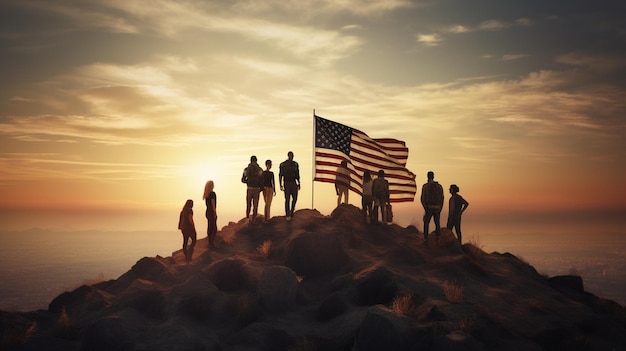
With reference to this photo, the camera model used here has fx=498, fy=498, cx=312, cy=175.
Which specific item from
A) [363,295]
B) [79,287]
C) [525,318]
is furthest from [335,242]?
[79,287]

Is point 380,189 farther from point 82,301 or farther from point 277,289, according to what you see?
point 82,301

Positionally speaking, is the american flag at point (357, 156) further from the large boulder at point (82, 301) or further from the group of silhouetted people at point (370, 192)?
the large boulder at point (82, 301)

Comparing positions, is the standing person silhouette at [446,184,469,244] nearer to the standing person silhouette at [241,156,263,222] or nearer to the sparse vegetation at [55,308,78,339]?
Result: the standing person silhouette at [241,156,263,222]

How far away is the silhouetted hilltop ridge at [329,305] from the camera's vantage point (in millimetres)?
14914

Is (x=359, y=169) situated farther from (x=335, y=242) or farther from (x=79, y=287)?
(x=79, y=287)

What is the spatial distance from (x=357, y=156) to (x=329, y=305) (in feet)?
33.3

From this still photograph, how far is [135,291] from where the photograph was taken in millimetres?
18406

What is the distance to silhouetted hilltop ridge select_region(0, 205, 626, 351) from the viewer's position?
1491cm

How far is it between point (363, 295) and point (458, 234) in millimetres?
7402

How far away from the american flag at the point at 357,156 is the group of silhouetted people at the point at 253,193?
1.99 m

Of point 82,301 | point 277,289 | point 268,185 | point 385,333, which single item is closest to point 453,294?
point 385,333

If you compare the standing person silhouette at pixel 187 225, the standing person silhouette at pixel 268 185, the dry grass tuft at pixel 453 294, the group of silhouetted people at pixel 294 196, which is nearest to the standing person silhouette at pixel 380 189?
the group of silhouetted people at pixel 294 196

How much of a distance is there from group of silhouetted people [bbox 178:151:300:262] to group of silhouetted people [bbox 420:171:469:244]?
6.03m

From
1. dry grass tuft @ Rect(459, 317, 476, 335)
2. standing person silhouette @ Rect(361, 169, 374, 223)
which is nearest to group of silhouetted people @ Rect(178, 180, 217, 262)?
standing person silhouette @ Rect(361, 169, 374, 223)
